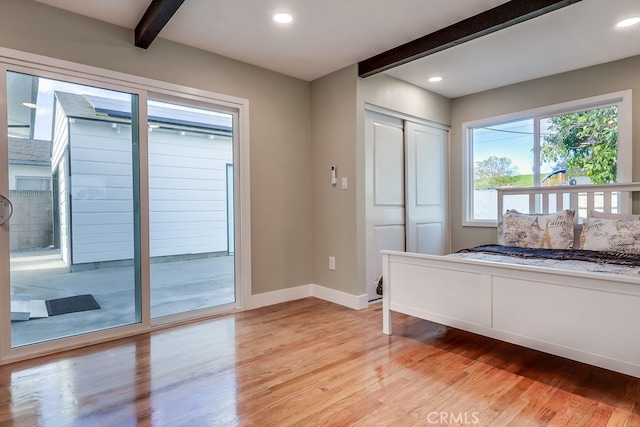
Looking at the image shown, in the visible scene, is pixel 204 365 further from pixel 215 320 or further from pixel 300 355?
pixel 215 320

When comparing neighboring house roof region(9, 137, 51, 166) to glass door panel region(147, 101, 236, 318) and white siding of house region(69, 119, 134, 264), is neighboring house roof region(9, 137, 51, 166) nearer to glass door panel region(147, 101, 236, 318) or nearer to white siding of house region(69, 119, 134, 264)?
white siding of house region(69, 119, 134, 264)

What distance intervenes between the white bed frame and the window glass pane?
2.21 meters

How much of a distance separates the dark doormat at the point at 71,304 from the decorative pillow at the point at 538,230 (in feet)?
11.9

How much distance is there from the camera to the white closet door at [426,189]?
3.97 meters

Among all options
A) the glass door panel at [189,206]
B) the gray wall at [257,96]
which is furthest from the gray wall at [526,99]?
the glass door panel at [189,206]

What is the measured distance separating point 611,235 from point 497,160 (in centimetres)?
165

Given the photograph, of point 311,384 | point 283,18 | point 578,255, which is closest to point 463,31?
point 283,18

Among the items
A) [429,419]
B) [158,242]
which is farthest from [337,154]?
[429,419]

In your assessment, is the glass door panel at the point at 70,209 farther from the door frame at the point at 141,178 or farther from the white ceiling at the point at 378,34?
the white ceiling at the point at 378,34

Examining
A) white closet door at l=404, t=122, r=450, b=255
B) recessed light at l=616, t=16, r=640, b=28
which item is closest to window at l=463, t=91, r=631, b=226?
white closet door at l=404, t=122, r=450, b=255

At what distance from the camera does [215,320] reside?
3090mm

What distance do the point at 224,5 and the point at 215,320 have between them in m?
2.46

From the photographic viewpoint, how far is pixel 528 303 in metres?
2.00

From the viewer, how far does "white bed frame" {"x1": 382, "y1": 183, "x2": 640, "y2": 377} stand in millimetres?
1693
